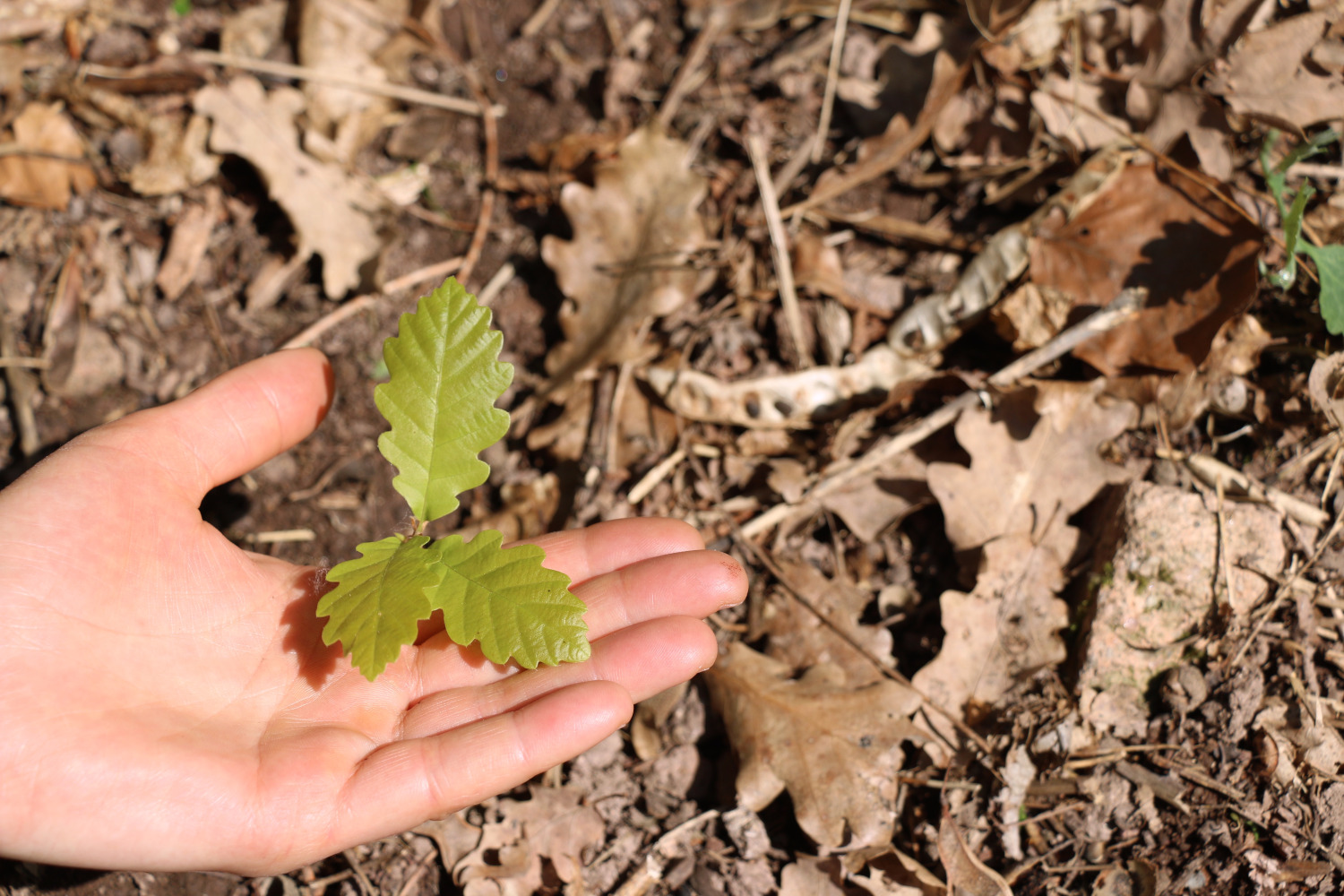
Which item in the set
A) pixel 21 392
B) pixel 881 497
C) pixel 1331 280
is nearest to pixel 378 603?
pixel 881 497

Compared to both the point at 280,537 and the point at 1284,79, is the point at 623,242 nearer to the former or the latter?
the point at 280,537

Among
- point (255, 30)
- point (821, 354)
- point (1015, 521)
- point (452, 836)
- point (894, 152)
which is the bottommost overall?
point (452, 836)

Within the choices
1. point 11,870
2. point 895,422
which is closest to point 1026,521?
point 895,422

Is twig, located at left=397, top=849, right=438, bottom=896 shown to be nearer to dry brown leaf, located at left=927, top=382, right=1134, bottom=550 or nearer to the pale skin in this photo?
the pale skin

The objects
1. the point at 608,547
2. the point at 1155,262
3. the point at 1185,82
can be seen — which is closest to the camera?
the point at 608,547

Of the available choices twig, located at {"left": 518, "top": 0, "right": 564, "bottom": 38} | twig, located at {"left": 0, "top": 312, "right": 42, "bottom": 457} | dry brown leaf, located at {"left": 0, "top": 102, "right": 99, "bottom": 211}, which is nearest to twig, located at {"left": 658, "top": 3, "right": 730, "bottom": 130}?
twig, located at {"left": 518, "top": 0, "right": 564, "bottom": 38}

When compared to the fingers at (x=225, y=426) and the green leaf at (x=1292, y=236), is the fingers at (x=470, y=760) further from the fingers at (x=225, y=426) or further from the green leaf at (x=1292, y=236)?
the green leaf at (x=1292, y=236)

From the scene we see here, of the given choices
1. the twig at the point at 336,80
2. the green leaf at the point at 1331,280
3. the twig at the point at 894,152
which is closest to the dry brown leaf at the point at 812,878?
the green leaf at the point at 1331,280

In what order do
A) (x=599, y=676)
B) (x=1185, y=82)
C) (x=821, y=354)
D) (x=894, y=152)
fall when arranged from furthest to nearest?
(x=894, y=152) < (x=821, y=354) < (x=1185, y=82) < (x=599, y=676)

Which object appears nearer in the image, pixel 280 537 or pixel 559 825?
pixel 559 825
